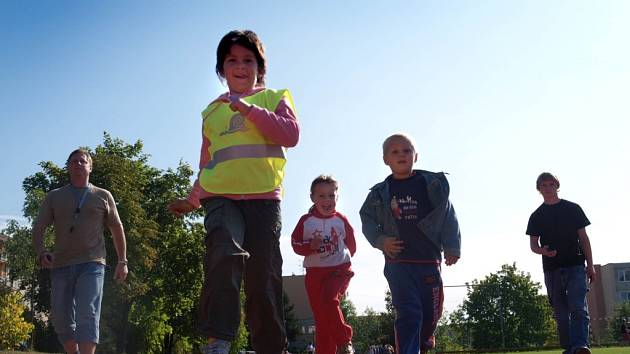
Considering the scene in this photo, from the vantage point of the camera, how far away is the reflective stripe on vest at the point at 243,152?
15.6ft

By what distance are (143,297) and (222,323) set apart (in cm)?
4674

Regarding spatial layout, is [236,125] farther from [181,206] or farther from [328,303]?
[328,303]

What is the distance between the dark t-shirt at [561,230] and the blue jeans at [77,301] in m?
5.65

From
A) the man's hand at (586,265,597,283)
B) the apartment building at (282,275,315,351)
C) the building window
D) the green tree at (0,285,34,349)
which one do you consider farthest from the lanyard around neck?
the building window

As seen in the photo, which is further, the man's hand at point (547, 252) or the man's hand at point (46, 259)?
the man's hand at point (547, 252)

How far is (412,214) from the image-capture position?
6.59 m

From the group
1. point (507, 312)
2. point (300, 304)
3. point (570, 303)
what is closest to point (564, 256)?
point (570, 303)

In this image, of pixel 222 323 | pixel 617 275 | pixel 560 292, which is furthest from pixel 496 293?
pixel 222 323

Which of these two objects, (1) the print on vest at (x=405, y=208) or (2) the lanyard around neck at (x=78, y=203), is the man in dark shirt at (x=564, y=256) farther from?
(2) the lanyard around neck at (x=78, y=203)

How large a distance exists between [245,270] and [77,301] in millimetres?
3608

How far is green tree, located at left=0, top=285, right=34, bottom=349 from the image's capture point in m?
53.0

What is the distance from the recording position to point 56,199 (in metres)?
8.01

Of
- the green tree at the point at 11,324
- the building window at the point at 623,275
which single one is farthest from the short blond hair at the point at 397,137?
the building window at the point at 623,275

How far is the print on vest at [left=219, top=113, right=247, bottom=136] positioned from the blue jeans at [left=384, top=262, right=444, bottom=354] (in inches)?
91.4
